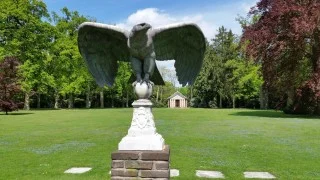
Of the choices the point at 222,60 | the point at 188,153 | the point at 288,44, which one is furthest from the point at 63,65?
the point at 188,153

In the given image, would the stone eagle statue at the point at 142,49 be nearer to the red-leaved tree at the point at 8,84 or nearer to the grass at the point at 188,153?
the grass at the point at 188,153

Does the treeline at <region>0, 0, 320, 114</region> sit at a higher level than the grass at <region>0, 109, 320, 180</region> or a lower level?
higher

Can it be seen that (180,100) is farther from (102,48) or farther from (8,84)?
(102,48)

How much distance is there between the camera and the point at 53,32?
141ft

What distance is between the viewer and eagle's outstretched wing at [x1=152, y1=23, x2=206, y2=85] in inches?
229

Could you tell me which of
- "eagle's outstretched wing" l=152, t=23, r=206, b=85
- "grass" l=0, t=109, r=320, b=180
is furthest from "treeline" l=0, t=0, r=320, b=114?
"eagle's outstretched wing" l=152, t=23, r=206, b=85

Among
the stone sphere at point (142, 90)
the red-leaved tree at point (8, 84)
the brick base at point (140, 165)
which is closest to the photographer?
the brick base at point (140, 165)

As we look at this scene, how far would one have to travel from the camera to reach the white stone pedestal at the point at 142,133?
5793 millimetres

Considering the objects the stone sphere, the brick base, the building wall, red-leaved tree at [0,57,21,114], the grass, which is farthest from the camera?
the building wall

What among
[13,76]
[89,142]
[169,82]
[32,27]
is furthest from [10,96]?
[169,82]

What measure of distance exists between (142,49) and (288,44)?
23.4 meters

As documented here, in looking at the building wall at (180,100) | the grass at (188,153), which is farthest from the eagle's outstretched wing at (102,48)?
the building wall at (180,100)

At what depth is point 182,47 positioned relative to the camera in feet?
20.7

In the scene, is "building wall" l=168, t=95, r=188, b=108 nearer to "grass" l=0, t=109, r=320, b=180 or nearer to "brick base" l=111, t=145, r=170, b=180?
"grass" l=0, t=109, r=320, b=180
